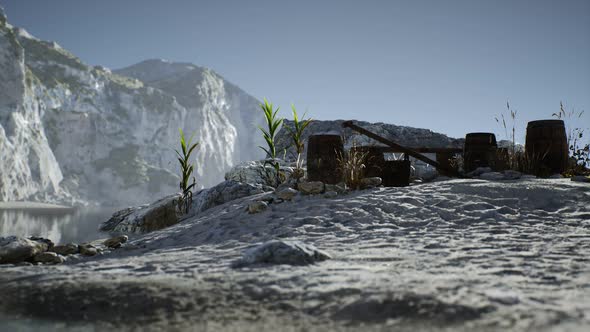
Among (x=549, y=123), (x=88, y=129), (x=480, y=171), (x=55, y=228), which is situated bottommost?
(x=55, y=228)

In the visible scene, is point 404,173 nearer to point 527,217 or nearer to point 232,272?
point 527,217

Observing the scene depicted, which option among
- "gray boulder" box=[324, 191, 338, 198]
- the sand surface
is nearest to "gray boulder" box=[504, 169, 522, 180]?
the sand surface

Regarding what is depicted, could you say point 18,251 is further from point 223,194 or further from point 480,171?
point 480,171

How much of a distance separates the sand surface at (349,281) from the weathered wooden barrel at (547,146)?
9.91ft

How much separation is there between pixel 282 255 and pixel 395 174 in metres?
4.02

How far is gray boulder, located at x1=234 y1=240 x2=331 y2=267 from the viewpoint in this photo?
3.15 meters

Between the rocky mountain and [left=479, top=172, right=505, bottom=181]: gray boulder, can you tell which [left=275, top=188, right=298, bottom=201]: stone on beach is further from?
the rocky mountain

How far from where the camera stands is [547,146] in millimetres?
7594

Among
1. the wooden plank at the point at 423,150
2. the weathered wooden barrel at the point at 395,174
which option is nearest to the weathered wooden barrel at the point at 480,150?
the wooden plank at the point at 423,150

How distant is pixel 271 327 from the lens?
199 centimetres

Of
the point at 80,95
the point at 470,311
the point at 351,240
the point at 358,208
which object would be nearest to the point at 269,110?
the point at 358,208

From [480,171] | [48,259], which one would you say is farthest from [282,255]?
[480,171]

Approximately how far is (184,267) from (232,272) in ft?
1.74

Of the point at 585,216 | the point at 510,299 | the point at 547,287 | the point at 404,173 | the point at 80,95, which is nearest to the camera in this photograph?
the point at 510,299
